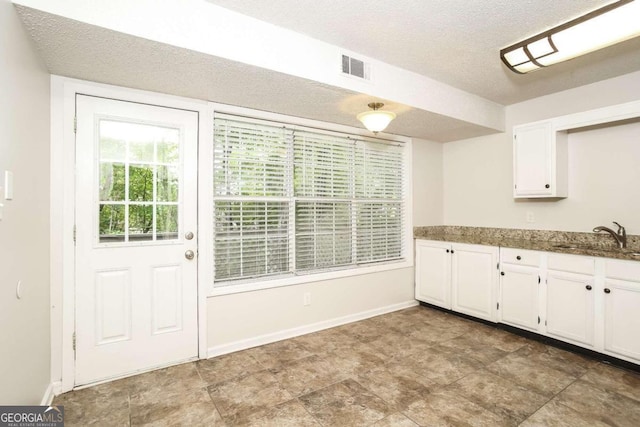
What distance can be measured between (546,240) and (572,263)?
769 mm

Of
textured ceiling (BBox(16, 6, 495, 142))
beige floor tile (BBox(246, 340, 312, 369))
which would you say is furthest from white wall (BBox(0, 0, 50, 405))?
beige floor tile (BBox(246, 340, 312, 369))

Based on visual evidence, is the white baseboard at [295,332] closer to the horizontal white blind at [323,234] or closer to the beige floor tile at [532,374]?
the horizontal white blind at [323,234]

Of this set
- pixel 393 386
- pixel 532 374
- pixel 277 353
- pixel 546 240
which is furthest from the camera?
pixel 546 240

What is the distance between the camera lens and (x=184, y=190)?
8.51ft

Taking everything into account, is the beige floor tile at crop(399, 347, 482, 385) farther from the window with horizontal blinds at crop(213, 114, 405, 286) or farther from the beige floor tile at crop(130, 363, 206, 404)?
the beige floor tile at crop(130, 363, 206, 404)

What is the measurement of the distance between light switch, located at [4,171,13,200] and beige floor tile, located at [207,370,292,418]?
1635mm

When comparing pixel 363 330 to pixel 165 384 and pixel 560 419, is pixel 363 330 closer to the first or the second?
pixel 560 419

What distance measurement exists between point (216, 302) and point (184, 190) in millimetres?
1003

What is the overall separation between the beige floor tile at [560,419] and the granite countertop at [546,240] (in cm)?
127

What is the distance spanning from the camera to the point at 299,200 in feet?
10.6

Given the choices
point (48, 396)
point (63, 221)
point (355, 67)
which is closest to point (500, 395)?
point (355, 67)

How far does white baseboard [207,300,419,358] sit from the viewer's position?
2.75m

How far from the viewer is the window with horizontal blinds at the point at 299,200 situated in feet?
9.36

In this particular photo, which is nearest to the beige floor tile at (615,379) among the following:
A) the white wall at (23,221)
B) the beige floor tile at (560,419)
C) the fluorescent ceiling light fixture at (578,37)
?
the beige floor tile at (560,419)
